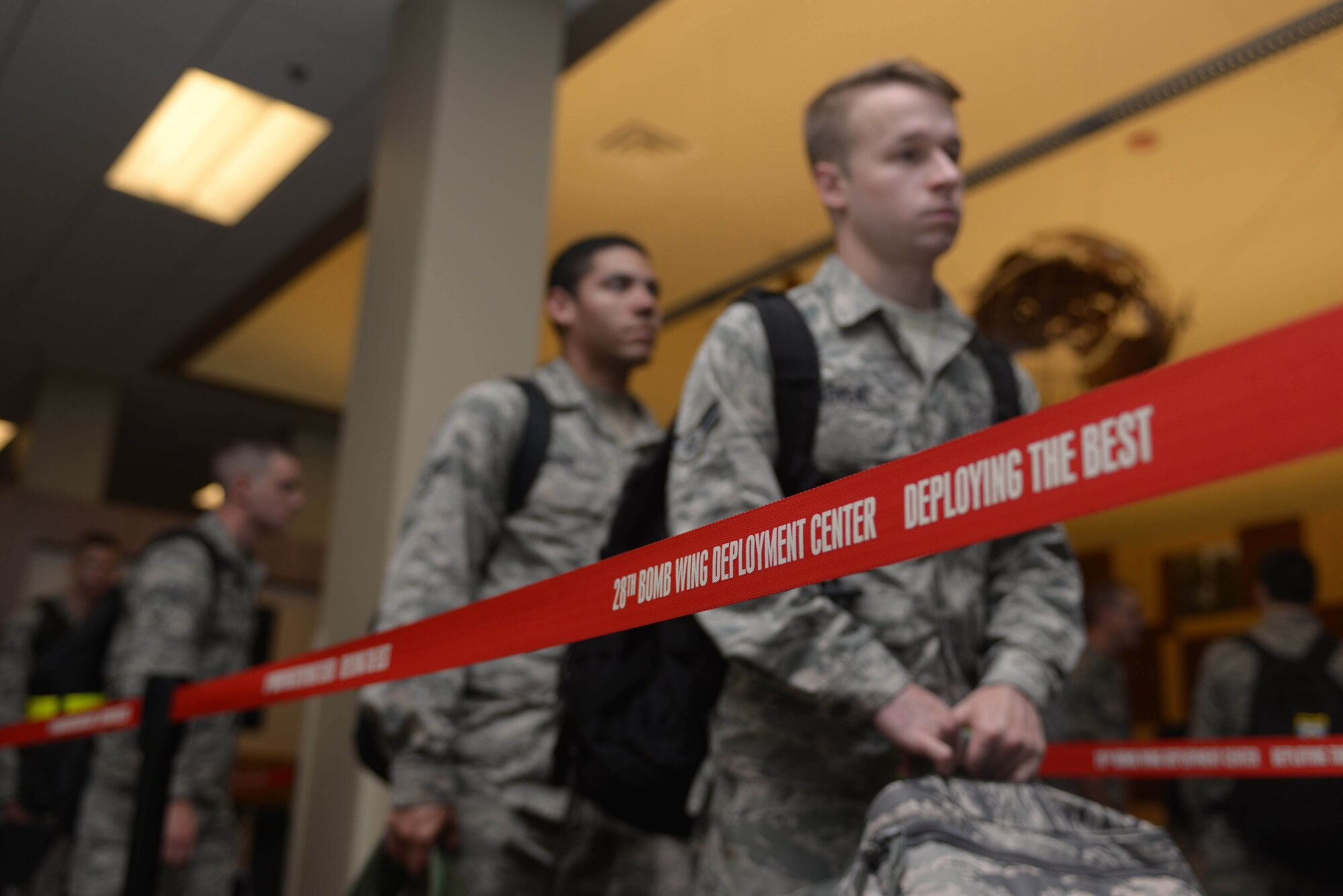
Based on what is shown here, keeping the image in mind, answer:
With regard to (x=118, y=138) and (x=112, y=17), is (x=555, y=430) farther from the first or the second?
(x=118, y=138)

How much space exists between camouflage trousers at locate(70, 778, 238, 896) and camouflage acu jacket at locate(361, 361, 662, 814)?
56.2 inches

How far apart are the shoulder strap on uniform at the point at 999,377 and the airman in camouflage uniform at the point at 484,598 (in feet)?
2.43

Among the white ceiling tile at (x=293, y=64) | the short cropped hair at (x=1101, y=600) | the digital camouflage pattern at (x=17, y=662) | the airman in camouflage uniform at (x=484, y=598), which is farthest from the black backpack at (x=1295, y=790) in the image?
the digital camouflage pattern at (x=17, y=662)

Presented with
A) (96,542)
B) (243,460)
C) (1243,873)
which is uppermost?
(96,542)

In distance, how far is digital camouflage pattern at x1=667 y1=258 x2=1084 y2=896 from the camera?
1.45 m

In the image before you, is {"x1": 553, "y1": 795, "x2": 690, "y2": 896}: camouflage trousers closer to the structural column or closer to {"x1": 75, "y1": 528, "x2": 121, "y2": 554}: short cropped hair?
the structural column

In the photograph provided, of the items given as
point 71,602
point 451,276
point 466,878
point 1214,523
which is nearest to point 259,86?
point 451,276

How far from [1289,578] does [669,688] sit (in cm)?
286

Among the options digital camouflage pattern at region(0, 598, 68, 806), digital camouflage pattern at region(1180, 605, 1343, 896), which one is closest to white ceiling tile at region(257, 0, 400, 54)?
digital camouflage pattern at region(0, 598, 68, 806)

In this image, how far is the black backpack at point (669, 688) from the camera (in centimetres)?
163

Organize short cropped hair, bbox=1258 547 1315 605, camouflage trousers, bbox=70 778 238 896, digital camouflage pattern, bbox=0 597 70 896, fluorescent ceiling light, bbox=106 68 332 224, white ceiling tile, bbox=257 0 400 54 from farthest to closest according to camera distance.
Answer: digital camouflage pattern, bbox=0 597 70 896 < fluorescent ceiling light, bbox=106 68 332 224 < white ceiling tile, bbox=257 0 400 54 < short cropped hair, bbox=1258 547 1315 605 < camouflage trousers, bbox=70 778 238 896

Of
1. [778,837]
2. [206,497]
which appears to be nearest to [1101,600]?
[778,837]

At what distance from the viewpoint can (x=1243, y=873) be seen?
11.9ft

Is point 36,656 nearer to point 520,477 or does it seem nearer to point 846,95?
point 520,477
